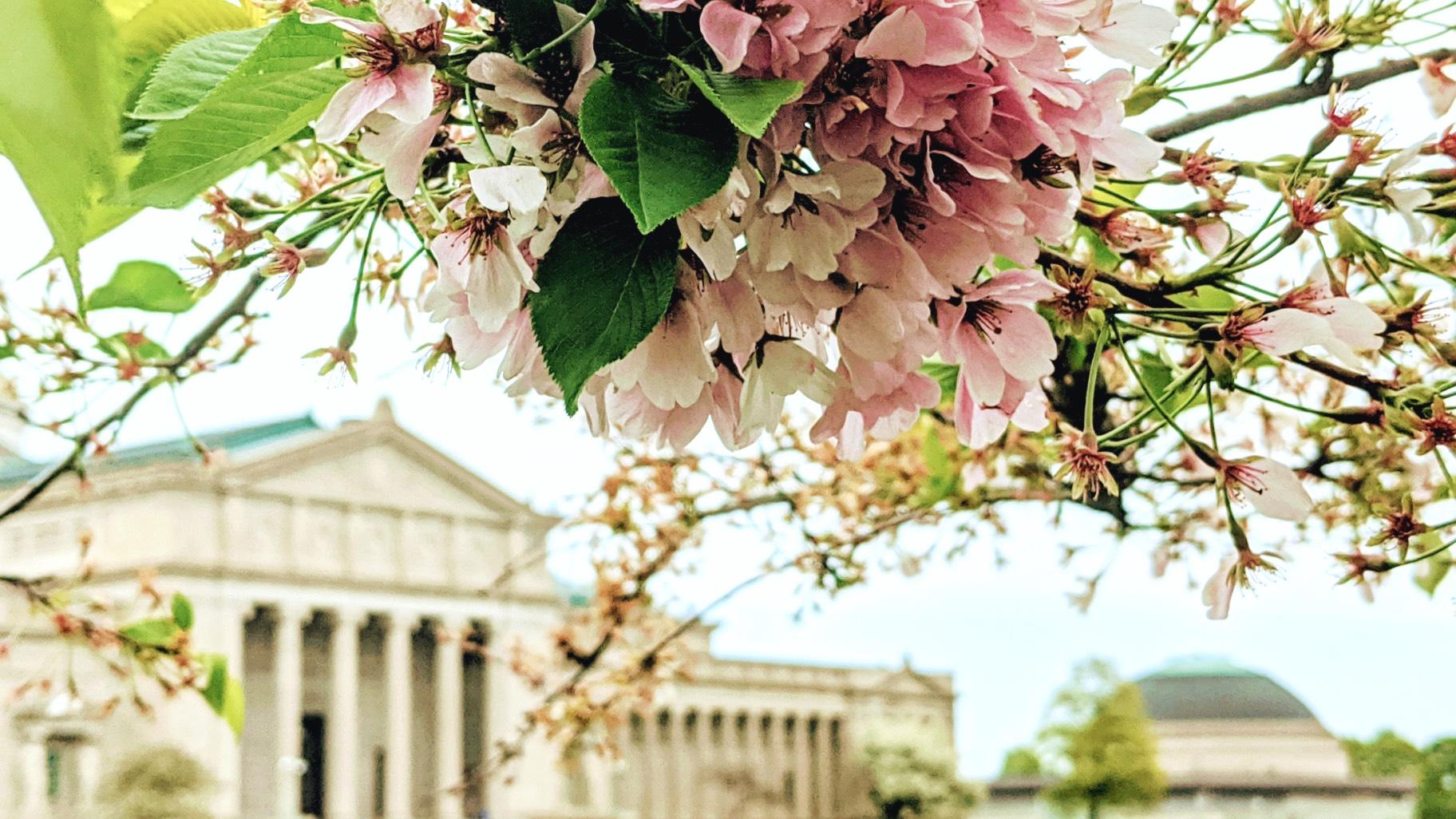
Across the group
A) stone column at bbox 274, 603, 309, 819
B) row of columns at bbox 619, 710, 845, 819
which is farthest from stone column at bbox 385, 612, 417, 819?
row of columns at bbox 619, 710, 845, 819

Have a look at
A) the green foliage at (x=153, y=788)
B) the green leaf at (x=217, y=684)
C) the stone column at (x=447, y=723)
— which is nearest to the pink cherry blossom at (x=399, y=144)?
the green leaf at (x=217, y=684)

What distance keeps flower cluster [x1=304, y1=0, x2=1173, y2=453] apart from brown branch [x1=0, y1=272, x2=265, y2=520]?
41 cm

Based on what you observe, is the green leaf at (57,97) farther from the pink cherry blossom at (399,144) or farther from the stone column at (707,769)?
the stone column at (707,769)

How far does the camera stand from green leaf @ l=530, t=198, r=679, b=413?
28 centimetres

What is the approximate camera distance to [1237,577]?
411 mm

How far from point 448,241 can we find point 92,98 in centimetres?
12

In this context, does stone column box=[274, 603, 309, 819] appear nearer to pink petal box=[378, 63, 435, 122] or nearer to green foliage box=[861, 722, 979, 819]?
green foliage box=[861, 722, 979, 819]

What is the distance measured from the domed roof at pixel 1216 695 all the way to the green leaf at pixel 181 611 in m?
30.0

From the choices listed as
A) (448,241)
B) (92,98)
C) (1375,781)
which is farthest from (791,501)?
(1375,781)

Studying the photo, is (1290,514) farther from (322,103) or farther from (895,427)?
(322,103)

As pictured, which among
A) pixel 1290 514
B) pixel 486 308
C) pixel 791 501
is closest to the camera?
pixel 486 308

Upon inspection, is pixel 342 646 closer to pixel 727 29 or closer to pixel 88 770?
pixel 88 770

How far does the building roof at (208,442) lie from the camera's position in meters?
17.6

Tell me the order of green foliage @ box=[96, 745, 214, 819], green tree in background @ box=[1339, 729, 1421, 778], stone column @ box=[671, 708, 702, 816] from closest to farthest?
green foliage @ box=[96, 745, 214, 819]
green tree in background @ box=[1339, 729, 1421, 778]
stone column @ box=[671, 708, 702, 816]
